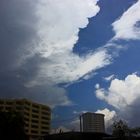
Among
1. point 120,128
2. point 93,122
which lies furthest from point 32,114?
point 120,128

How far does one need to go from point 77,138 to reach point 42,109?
4699 inches

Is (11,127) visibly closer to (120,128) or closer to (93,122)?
(120,128)

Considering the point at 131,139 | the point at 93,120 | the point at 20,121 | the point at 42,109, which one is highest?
the point at 42,109

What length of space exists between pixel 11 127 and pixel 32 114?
4070 inches

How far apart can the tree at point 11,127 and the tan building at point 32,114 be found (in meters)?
92.7

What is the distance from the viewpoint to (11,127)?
80.1m

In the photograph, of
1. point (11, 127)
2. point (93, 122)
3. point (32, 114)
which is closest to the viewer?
point (11, 127)

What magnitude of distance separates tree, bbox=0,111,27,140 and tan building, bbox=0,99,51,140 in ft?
304

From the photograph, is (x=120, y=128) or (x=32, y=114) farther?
(x=32, y=114)

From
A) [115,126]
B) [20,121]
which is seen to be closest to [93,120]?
[115,126]

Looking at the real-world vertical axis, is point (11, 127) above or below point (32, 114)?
below

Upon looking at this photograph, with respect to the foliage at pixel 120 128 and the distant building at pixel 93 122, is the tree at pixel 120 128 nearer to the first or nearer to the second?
the foliage at pixel 120 128

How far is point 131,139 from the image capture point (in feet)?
237

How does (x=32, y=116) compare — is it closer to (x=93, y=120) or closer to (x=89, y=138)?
(x=93, y=120)
